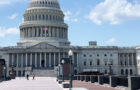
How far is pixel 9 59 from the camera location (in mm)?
152000

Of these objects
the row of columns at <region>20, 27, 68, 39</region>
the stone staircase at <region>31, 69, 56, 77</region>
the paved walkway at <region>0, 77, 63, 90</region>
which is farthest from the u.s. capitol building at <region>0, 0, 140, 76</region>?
the paved walkway at <region>0, 77, 63, 90</region>

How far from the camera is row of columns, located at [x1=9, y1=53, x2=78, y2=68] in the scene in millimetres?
149750

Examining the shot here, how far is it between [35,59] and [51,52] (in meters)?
8.66

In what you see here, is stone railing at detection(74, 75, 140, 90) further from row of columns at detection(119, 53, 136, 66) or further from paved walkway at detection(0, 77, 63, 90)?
row of columns at detection(119, 53, 136, 66)

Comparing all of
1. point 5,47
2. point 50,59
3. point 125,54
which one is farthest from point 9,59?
point 125,54

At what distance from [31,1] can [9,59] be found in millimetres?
40157

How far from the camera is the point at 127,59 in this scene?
15675 centimetres

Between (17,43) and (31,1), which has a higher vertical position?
(31,1)

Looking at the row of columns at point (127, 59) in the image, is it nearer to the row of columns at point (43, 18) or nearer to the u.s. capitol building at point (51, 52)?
the u.s. capitol building at point (51, 52)

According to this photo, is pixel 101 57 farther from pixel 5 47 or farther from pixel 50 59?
pixel 5 47

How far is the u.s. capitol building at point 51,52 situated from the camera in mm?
150250

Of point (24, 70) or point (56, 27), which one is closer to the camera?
point (24, 70)

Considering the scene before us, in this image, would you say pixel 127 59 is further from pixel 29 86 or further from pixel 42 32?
pixel 29 86

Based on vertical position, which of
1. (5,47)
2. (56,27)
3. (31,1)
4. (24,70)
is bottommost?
(24,70)
